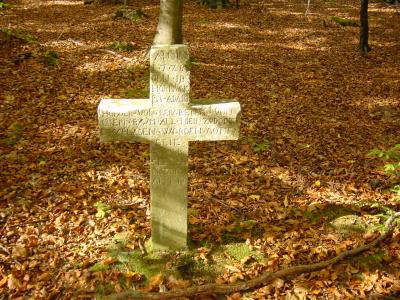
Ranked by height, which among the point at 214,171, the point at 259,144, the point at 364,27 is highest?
the point at 364,27

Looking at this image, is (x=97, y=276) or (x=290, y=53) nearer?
(x=97, y=276)

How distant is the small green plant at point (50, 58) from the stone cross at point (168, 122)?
6587 millimetres

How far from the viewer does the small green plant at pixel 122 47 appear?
11445 mm

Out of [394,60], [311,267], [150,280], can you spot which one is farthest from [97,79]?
[394,60]

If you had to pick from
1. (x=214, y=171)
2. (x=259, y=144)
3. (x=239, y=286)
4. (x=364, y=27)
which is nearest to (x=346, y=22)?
(x=364, y=27)

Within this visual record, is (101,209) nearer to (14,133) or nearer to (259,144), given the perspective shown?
(14,133)

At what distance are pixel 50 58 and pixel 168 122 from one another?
726cm

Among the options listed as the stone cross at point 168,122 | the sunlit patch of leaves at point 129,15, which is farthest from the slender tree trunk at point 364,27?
the stone cross at point 168,122

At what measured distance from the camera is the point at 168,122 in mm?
4016

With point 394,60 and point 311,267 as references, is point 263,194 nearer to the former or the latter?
point 311,267

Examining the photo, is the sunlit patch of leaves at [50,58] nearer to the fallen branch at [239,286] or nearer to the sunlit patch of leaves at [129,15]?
the sunlit patch of leaves at [129,15]

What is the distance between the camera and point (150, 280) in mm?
4121

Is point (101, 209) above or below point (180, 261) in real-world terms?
above

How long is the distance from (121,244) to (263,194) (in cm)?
223
